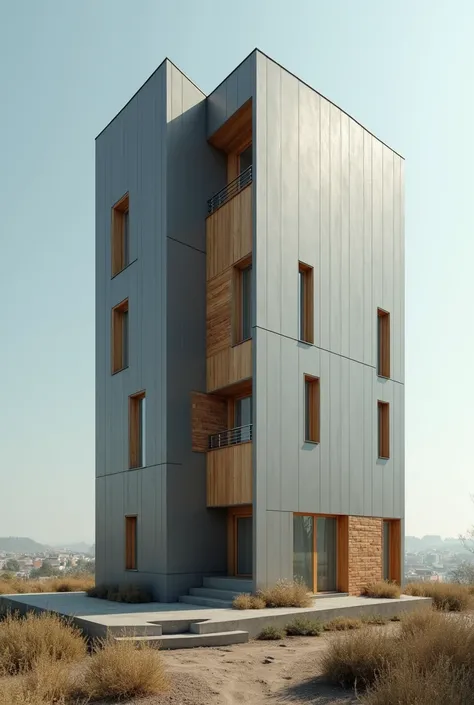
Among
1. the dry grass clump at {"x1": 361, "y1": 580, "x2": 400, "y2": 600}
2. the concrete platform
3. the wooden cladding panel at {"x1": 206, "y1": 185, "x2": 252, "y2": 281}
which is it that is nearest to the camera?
the concrete platform

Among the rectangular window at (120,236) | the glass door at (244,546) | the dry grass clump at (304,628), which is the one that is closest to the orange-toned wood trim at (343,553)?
the glass door at (244,546)

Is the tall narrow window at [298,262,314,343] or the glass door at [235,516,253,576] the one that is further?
the tall narrow window at [298,262,314,343]

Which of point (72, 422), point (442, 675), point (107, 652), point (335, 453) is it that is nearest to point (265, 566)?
point (335, 453)

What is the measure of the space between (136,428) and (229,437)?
2.82 metres

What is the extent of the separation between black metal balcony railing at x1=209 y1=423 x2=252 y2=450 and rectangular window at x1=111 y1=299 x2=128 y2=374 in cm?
388

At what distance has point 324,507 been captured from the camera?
17125 mm

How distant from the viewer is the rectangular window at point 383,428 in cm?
1989

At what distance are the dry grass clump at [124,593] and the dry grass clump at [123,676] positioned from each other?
7919 millimetres

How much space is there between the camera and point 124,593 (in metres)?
16.3

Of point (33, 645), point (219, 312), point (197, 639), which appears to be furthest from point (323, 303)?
point (33, 645)

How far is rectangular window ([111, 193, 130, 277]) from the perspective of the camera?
20.5 meters

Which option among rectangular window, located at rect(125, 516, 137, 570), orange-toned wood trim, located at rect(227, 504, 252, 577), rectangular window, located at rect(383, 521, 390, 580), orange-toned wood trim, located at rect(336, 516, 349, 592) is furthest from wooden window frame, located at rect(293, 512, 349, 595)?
rectangular window, located at rect(125, 516, 137, 570)

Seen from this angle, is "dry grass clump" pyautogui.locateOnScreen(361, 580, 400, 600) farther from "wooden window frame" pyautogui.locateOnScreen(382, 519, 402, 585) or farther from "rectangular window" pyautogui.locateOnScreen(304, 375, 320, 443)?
"rectangular window" pyautogui.locateOnScreen(304, 375, 320, 443)

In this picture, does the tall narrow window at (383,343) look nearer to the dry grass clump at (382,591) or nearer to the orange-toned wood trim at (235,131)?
the dry grass clump at (382,591)
